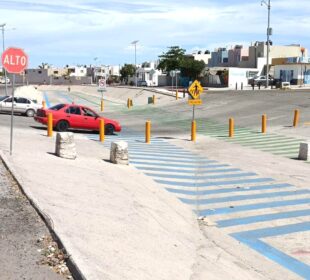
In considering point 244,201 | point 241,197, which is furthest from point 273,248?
point 241,197

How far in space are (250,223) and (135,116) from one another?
110 ft

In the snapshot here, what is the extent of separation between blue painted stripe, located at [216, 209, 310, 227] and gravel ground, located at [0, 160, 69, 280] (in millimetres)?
4517

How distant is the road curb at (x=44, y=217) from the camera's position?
6021 mm

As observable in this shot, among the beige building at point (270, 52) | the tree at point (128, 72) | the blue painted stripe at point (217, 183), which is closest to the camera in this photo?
the blue painted stripe at point (217, 183)

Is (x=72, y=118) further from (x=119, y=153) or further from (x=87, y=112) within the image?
(x=119, y=153)

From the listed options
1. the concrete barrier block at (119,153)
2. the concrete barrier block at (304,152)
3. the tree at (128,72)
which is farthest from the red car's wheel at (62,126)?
the tree at (128,72)

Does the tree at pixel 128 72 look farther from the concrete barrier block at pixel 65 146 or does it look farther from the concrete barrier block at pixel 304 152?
the concrete barrier block at pixel 65 146

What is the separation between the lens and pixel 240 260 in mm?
8930

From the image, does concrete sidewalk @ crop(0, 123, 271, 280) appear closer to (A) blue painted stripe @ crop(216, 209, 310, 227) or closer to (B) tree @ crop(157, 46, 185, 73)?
(A) blue painted stripe @ crop(216, 209, 310, 227)

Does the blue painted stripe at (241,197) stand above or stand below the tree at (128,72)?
below

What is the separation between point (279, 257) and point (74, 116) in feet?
59.4

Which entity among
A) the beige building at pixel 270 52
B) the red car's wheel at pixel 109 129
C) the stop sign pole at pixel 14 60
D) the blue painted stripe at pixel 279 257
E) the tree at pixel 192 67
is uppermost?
the beige building at pixel 270 52

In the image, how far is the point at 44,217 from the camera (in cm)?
800

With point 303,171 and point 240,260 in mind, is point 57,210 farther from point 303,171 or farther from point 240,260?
point 303,171
